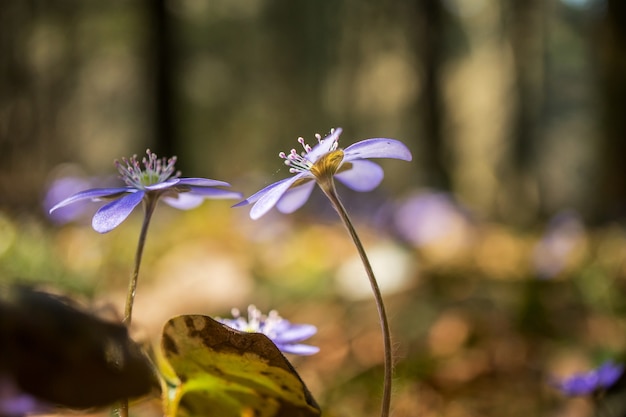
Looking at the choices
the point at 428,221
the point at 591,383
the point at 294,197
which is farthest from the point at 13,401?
the point at 428,221

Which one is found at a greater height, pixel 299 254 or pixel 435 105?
pixel 435 105

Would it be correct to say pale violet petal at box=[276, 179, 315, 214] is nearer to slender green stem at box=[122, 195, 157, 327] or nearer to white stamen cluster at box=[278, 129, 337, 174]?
white stamen cluster at box=[278, 129, 337, 174]

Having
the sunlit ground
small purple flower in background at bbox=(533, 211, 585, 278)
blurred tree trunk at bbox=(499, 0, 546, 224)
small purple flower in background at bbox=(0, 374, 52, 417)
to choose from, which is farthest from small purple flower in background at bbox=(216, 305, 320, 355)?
blurred tree trunk at bbox=(499, 0, 546, 224)

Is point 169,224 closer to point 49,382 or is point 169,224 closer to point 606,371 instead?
point 606,371

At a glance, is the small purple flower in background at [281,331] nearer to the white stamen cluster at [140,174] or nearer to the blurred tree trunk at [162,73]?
the white stamen cluster at [140,174]

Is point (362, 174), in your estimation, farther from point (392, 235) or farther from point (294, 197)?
point (392, 235)

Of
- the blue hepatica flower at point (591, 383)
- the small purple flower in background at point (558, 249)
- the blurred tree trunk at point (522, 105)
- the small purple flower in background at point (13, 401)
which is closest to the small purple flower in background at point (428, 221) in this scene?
the small purple flower in background at point (558, 249)

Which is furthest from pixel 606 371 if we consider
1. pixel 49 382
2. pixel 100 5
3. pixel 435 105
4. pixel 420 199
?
pixel 100 5
